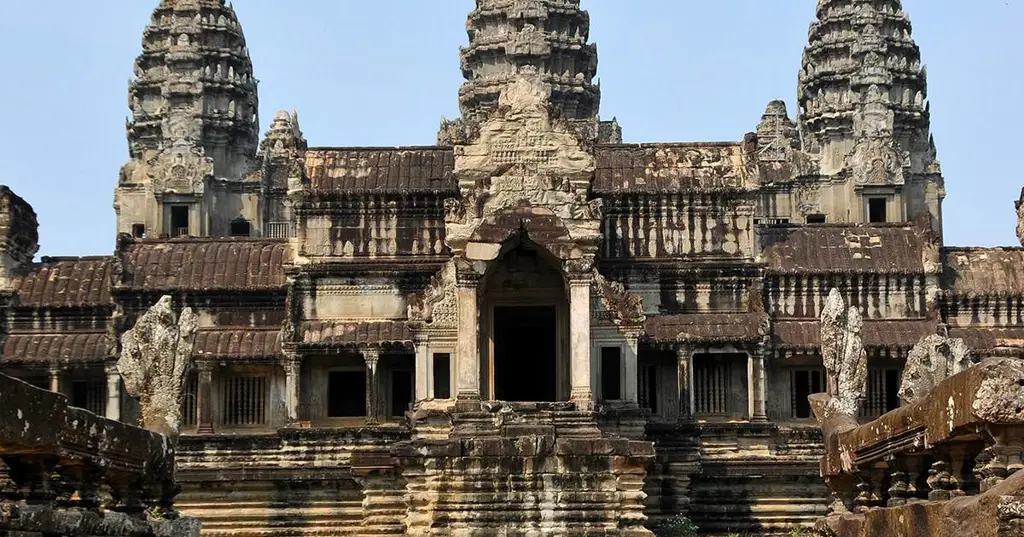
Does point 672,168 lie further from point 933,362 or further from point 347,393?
point 933,362

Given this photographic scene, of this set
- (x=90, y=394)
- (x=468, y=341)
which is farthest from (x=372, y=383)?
(x=90, y=394)

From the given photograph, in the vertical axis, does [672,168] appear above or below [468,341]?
above

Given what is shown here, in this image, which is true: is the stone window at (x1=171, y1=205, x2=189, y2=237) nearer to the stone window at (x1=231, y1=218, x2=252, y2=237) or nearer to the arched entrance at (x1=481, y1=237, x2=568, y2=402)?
the stone window at (x1=231, y1=218, x2=252, y2=237)

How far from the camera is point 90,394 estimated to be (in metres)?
35.2

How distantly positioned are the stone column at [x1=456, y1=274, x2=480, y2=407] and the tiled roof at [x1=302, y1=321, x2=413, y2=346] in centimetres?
468

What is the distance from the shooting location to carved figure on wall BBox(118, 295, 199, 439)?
21672 mm

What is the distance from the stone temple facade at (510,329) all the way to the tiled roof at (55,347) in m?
0.05

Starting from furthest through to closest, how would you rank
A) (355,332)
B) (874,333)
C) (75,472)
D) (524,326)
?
(874,333)
(355,332)
(524,326)
(75,472)

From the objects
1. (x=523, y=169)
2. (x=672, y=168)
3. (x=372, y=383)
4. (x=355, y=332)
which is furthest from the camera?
(x=672, y=168)

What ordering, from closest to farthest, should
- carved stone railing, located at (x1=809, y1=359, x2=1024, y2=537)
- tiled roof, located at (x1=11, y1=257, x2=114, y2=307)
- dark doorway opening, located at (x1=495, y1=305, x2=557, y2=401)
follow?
carved stone railing, located at (x1=809, y1=359, x2=1024, y2=537), dark doorway opening, located at (x1=495, y1=305, x2=557, y2=401), tiled roof, located at (x1=11, y1=257, x2=114, y2=307)

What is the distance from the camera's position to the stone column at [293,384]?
1281 inches

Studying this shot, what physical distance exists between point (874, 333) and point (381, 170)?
961 centimetres

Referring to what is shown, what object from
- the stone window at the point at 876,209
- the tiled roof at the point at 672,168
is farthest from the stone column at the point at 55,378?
the stone window at the point at 876,209

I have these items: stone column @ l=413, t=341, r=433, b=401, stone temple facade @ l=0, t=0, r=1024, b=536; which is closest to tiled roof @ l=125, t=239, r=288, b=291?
stone temple facade @ l=0, t=0, r=1024, b=536
